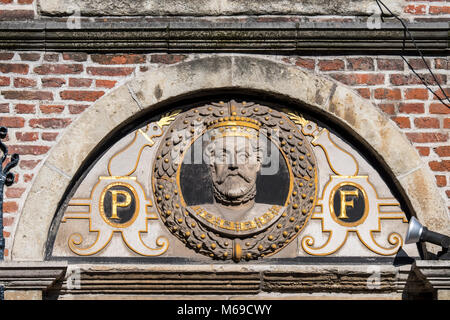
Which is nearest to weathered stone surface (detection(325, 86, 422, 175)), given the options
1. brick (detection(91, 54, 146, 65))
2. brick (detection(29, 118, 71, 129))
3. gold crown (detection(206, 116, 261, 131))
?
gold crown (detection(206, 116, 261, 131))

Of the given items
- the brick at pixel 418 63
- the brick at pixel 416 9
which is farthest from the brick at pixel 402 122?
the brick at pixel 416 9

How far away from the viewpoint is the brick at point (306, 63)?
19.6ft

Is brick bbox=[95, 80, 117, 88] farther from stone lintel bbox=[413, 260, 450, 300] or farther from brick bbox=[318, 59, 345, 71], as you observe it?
stone lintel bbox=[413, 260, 450, 300]

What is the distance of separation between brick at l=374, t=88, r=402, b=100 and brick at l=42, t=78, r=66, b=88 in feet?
6.56

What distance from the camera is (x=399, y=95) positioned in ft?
19.5

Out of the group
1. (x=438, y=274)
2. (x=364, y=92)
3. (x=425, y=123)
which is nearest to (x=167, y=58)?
(x=364, y=92)

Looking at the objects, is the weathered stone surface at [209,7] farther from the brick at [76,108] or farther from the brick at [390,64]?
the brick at [76,108]

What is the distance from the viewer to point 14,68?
5.90m

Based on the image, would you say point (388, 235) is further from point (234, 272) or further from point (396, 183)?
point (234, 272)

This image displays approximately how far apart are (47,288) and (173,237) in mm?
833

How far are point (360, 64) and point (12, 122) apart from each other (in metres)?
2.25

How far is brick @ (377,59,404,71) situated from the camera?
598 cm

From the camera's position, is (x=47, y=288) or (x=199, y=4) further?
(x=199, y=4)

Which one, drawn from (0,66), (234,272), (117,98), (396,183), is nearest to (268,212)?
(234,272)
